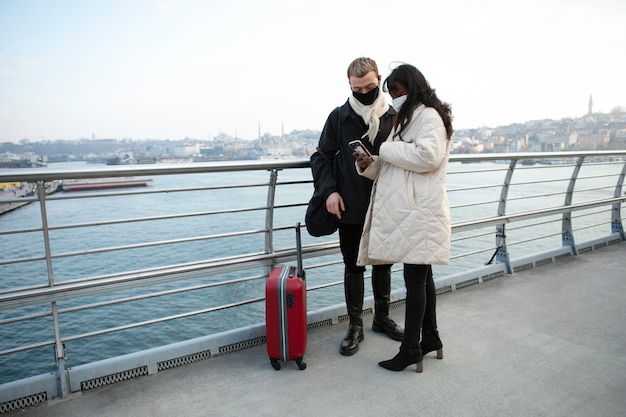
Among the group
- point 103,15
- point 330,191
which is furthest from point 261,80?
point 330,191

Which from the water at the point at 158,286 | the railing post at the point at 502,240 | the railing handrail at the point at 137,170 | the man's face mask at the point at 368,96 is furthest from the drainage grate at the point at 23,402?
the railing post at the point at 502,240

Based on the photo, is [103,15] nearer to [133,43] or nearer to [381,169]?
[133,43]

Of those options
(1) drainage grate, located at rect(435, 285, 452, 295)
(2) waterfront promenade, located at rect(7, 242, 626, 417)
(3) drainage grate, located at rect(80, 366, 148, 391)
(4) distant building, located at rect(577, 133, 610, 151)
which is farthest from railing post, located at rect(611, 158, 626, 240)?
(3) drainage grate, located at rect(80, 366, 148, 391)

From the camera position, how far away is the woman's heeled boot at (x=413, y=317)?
2.17m

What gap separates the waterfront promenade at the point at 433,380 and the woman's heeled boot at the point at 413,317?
0.20 feet

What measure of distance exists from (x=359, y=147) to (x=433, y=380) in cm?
121

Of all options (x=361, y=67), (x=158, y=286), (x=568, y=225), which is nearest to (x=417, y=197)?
(x=361, y=67)

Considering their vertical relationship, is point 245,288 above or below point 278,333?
below

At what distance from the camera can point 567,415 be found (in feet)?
5.98

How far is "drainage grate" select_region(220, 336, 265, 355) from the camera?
8.11 feet

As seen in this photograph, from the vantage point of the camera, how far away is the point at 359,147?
2.15 metres

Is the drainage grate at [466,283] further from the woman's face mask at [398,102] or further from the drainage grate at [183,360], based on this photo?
the drainage grate at [183,360]

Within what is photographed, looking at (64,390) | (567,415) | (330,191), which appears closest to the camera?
(567,415)

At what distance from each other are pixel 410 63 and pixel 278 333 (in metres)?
1.52
